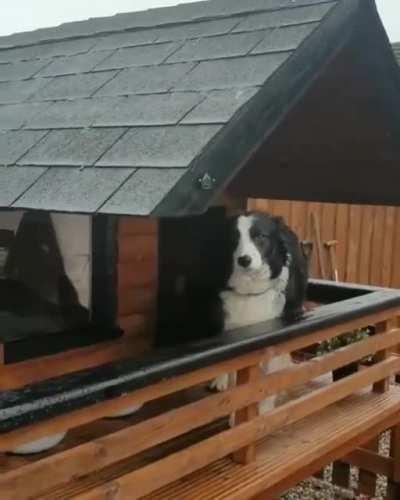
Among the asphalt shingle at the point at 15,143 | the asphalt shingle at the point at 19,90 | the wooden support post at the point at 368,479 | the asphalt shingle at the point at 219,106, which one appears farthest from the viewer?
the wooden support post at the point at 368,479

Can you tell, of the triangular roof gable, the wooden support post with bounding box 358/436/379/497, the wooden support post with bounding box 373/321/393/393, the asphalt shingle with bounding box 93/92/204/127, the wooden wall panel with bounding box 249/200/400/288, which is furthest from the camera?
the wooden wall panel with bounding box 249/200/400/288

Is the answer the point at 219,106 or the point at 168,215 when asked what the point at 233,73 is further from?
the point at 168,215

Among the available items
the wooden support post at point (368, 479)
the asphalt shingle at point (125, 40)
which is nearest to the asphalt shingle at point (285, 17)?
the asphalt shingle at point (125, 40)

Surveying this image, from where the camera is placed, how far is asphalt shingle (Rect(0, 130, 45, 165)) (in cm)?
215

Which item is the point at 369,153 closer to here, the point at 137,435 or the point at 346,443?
the point at 346,443

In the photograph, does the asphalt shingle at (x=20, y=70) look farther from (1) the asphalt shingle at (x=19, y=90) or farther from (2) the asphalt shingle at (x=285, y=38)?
(2) the asphalt shingle at (x=285, y=38)

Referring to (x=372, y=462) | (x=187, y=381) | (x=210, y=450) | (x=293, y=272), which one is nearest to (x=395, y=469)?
(x=372, y=462)

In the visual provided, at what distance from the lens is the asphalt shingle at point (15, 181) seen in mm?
1923

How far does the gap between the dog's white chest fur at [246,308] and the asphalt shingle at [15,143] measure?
3.62ft

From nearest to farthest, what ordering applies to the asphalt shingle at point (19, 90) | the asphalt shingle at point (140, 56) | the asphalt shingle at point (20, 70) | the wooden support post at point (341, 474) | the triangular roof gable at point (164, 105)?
the triangular roof gable at point (164, 105) → the asphalt shingle at point (140, 56) → the asphalt shingle at point (19, 90) → the asphalt shingle at point (20, 70) → the wooden support post at point (341, 474)

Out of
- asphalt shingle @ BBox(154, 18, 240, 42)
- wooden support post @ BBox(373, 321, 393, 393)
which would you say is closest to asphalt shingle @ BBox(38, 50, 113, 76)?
asphalt shingle @ BBox(154, 18, 240, 42)

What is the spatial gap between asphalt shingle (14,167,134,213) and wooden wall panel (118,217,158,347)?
1025 mm

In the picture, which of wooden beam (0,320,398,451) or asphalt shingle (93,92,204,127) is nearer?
wooden beam (0,320,398,451)

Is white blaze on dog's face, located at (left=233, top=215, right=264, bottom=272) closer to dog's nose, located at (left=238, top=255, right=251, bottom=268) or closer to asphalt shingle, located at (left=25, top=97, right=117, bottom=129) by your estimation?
dog's nose, located at (left=238, top=255, right=251, bottom=268)
